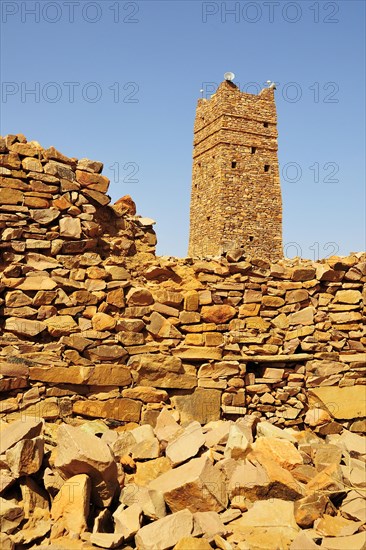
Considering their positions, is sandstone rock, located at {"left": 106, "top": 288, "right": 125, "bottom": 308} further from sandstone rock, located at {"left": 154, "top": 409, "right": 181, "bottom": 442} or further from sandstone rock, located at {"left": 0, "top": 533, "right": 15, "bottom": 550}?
sandstone rock, located at {"left": 0, "top": 533, "right": 15, "bottom": 550}

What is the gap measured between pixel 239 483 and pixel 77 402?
248 cm

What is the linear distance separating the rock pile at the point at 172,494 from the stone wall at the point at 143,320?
1.06 m

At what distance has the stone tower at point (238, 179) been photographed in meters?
23.2

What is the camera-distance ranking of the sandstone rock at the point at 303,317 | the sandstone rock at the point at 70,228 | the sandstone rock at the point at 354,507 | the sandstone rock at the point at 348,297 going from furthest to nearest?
the sandstone rock at the point at 348,297, the sandstone rock at the point at 303,317, the sandstone rock at the point at 70,228, the sandstone rock at the point at 354,507

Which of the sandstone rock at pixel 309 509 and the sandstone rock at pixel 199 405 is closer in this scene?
the sandstone rock at pixel 309 509

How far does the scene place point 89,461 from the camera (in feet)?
14.6

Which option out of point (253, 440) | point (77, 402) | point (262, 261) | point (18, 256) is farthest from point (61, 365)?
point (262, 261)

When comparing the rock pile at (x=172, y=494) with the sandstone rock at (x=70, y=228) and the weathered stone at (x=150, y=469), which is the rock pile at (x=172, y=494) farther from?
the sandstone rock at (x=70, y=228)

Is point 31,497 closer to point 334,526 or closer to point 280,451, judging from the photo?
point 280,451

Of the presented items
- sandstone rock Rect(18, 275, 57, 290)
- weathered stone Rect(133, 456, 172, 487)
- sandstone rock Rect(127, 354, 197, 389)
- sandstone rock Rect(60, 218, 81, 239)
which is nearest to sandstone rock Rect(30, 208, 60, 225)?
sandstone rock Rect(60, 218, 81, 239)

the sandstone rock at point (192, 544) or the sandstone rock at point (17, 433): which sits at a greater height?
the sandstone rock at point (17, 433)

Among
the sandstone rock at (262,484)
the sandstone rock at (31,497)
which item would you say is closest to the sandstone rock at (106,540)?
the sandstone rock at (31,497)

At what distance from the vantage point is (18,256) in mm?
6832

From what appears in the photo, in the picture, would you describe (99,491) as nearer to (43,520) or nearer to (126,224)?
(43,520)
